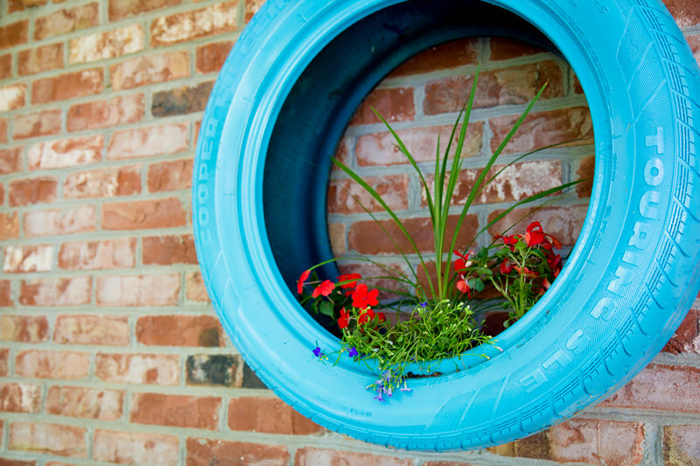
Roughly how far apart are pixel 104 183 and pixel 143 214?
0.46 feet

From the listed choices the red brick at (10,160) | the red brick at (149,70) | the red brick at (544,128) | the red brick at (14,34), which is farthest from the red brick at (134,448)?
the red brick at (14,34)

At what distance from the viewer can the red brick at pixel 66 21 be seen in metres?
1.28

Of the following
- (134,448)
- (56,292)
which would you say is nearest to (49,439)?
(134,448)

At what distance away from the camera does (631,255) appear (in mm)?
571

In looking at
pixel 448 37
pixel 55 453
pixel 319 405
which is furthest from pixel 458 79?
pixel 55 453

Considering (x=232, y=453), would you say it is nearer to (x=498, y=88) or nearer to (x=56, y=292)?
(x=56, y=292)

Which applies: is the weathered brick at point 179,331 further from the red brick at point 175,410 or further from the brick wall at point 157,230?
the red brick at point 175,410

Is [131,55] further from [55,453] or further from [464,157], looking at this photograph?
[55,453]

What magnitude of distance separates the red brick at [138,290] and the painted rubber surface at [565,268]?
1.10ft

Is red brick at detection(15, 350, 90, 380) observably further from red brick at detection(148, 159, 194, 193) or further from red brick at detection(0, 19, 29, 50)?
red brick at detection(0, 19, 29, 50)

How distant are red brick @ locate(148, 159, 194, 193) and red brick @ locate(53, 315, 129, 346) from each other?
12.4 inches

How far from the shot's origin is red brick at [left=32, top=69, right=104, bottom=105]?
126 centimetres

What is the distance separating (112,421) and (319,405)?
2.27 ft

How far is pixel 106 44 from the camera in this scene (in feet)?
4.11
